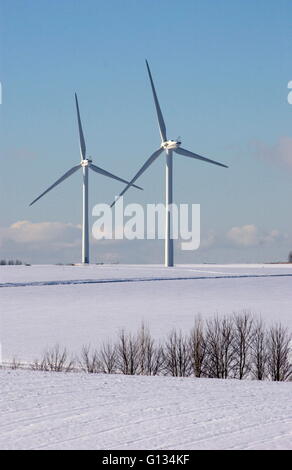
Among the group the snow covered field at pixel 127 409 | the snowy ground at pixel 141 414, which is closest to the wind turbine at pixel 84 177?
the snow covered field at pixel 127 409

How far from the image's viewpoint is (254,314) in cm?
5638

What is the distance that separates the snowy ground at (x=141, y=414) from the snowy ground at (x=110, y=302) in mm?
15810

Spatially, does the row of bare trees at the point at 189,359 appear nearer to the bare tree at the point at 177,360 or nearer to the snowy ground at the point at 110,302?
the bare tree at the point at 177,360

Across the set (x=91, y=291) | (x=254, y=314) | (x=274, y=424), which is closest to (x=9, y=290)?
(x=91, y=291)

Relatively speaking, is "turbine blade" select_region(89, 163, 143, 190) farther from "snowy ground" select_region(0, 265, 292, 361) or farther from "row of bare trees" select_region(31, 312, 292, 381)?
"row of bare trees" select_region(31, 312, 292, 381)

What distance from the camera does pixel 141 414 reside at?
18.1 meters

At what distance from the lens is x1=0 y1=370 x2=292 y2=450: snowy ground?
1559 centimetres

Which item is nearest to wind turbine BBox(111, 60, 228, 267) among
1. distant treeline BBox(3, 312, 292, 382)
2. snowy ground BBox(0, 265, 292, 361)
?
snowy ground BBox(0, 265, 292, 361)

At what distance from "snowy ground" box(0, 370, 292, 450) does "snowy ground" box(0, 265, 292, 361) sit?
15.8m

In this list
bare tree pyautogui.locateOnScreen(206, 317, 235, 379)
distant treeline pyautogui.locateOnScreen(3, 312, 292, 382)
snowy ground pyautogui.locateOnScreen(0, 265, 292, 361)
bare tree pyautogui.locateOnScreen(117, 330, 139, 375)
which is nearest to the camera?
distant treeline pyautogui.locateOnScreen(3, 312, 292, 382)

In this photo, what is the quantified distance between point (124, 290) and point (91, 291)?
11.0ft

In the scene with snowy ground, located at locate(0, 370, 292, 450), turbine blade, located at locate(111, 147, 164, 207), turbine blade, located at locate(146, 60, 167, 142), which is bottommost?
snowy ground, located at locate(0, 370, 292, 450)

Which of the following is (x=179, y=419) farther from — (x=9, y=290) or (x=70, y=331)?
(x=9, y=290)
